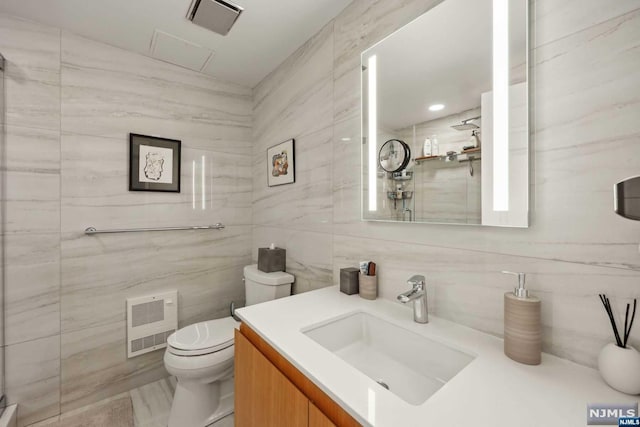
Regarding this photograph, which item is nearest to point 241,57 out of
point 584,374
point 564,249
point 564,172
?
point 564,172

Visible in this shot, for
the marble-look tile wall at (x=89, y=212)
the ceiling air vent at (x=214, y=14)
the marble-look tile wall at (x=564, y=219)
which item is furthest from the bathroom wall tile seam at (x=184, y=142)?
the marble-look tile wall at (x=564, y=219)

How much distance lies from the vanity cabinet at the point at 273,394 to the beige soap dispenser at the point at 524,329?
1.58ft

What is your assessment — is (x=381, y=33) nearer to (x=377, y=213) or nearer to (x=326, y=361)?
(x=377, y=213)

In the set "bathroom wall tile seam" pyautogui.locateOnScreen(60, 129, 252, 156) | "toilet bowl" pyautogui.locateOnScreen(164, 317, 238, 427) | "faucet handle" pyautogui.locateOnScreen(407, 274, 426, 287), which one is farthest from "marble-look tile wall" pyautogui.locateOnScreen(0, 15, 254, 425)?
"faucet handle" pyautogui.locateOnScreen(407, 274, 426, 287)

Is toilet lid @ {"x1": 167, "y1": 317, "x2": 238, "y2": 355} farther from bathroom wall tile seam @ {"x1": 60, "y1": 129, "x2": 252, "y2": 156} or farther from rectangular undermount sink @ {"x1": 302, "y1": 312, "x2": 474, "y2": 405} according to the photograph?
bathroom wall tile seam @ {"x1": 60, "y1": 129, "x2": 252, "y2": 156}

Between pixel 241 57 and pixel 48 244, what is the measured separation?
1653 mm

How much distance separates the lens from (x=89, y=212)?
164 cm

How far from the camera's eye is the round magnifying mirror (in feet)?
3.66

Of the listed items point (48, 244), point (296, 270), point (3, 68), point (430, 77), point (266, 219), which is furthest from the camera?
point (266, 219)

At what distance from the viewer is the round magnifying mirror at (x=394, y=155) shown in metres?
1.12

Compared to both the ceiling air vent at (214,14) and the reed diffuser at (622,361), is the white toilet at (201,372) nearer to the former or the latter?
the reed diffuser at (622,361)

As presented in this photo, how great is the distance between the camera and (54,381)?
1.53 meters

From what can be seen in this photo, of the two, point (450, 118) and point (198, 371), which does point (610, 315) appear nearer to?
point (450, 118)

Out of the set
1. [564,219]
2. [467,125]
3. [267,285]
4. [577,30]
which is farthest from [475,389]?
[267,285]
